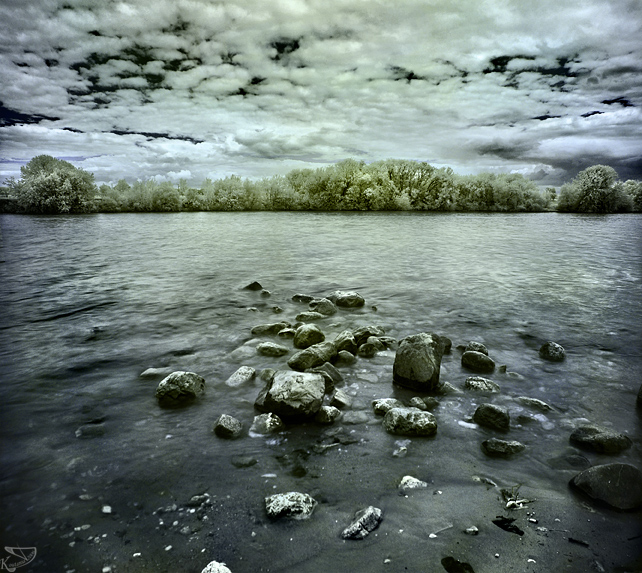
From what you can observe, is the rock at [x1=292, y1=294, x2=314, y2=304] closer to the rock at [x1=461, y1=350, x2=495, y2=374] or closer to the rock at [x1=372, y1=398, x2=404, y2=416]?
the rock at [x1=461, y1=350, x2=495, y2=374]

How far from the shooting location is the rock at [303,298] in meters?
10.1

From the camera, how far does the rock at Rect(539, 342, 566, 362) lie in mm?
6262

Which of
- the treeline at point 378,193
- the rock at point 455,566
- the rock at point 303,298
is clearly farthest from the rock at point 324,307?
the treeline at point 378,193

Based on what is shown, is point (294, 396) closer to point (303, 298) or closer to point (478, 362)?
point (478, 362)

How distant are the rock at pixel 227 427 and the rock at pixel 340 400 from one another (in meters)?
1.20

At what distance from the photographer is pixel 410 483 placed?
10.9 ft

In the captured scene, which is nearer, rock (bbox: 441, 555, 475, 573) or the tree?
rock (bbox: 441, 555, 475, 573)

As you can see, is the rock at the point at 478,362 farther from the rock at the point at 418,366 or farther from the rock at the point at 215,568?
the rock at the point at 215,568

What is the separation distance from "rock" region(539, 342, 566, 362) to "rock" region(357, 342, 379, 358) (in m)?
2.87

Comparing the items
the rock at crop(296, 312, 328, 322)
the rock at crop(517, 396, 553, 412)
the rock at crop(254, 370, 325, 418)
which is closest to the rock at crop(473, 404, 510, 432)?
the rock at crop(517, 396, 553, 412)

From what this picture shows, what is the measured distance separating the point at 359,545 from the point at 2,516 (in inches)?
112

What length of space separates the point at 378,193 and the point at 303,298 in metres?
65.5

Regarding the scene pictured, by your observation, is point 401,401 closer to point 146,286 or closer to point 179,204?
point 146,286

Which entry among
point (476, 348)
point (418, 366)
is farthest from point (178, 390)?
point (476, 348)
